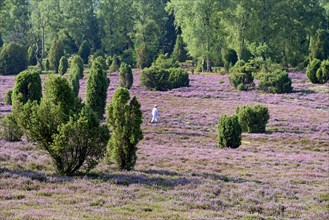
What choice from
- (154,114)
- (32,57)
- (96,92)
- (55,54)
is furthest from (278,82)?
(32,57)

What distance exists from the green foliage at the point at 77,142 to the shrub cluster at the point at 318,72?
38572 millimetres

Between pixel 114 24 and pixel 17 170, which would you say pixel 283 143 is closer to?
pixel 17 170

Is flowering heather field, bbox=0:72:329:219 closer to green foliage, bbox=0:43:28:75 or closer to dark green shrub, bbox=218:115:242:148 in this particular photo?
dark green shrub, bbox=218:115:242:148

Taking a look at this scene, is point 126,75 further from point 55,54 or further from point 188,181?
point 188,181

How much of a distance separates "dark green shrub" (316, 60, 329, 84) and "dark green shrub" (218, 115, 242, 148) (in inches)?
1109

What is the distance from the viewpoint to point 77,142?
1388 centimetres

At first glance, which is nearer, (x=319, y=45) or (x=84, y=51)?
(x=319, y=45)

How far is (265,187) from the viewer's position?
47.1 ft

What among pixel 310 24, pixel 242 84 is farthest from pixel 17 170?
pixel 310 24

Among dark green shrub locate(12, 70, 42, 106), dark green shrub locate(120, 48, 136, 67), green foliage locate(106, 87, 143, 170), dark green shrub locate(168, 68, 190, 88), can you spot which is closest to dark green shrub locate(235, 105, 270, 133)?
dark green shrub locate(12, 70, 42, 106)

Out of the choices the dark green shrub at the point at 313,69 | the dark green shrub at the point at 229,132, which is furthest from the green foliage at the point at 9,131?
the dark green shrub at the point at 313,69

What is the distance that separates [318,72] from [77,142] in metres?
39.4

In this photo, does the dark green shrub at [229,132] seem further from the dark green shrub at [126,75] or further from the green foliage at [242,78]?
the green foliage at [242,78]

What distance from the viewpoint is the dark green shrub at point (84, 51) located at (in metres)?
73.9
